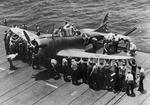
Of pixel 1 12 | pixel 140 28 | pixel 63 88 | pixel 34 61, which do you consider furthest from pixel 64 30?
pixel 1 12

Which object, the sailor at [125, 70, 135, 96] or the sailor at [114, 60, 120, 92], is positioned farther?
the sailor at [114, 60, 120, 92]

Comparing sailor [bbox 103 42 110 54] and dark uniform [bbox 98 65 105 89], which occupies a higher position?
sailor [bbox 103 42 110 54]

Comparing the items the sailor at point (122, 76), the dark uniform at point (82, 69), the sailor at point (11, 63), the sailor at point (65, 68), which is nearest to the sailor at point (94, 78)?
the dark uniform at point (82, 69)

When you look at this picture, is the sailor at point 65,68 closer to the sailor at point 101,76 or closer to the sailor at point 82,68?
the sailor at point 82,68

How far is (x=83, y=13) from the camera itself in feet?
186

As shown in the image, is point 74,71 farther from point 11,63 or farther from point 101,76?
point 11,63

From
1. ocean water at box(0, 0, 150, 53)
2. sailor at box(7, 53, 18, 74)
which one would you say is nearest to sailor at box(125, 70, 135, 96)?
sailor at box(7, 53, 18, 74)

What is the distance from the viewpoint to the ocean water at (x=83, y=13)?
48.8 meters

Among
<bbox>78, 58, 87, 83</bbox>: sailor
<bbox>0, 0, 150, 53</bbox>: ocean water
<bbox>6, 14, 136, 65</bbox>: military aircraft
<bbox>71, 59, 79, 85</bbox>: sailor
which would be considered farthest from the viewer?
<bbox>0, 0, 150, 53</bbox>: ocean water

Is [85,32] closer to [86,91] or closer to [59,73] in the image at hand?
[59,73]

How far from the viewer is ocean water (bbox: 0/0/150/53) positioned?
4875 cm

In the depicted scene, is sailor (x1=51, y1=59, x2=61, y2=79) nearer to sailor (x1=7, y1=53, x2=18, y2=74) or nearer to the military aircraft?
the military aircraft

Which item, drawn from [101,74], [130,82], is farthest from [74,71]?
[130,82]

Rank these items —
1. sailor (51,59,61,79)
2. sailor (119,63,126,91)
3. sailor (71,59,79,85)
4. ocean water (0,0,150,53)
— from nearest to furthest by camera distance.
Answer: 1. sailor (119,63,126,91)
2. sailor (71,59,79,85)
3. sailor (51,59,61,79)
4. ocean water (0,0,150,53)
